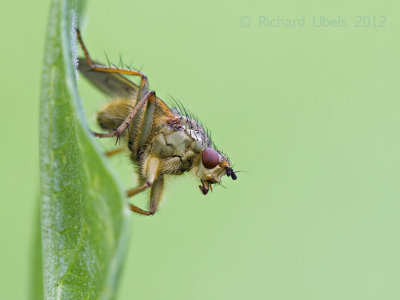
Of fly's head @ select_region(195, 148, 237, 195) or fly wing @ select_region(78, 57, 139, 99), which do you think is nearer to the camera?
fly's head @ select_region(195, 148, 237, 195)

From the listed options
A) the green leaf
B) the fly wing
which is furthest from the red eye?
the green leaf

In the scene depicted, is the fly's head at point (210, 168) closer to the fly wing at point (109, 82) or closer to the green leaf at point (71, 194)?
the fly wing at point (109, 82)

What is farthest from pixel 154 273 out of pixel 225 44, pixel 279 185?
pixel 225 44

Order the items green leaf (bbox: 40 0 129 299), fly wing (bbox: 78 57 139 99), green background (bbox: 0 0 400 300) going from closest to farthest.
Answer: green leaf (bbox: 40 0 129 299) < fly wing (bbox: 78 57 139 99) < green background (bbox: 0 0 400 300)

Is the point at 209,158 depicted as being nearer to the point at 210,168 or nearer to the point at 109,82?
the point at 210,168

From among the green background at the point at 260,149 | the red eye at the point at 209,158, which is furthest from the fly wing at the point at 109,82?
the green background at the point at 260,149

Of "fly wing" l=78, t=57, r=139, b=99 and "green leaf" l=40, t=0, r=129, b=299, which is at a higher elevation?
"fly wing" l=78, t=57, r=139, b=99

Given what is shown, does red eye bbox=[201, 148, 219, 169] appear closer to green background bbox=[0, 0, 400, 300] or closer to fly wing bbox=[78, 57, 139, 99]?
fly wing bbox=[78, 57, 139, 99]
